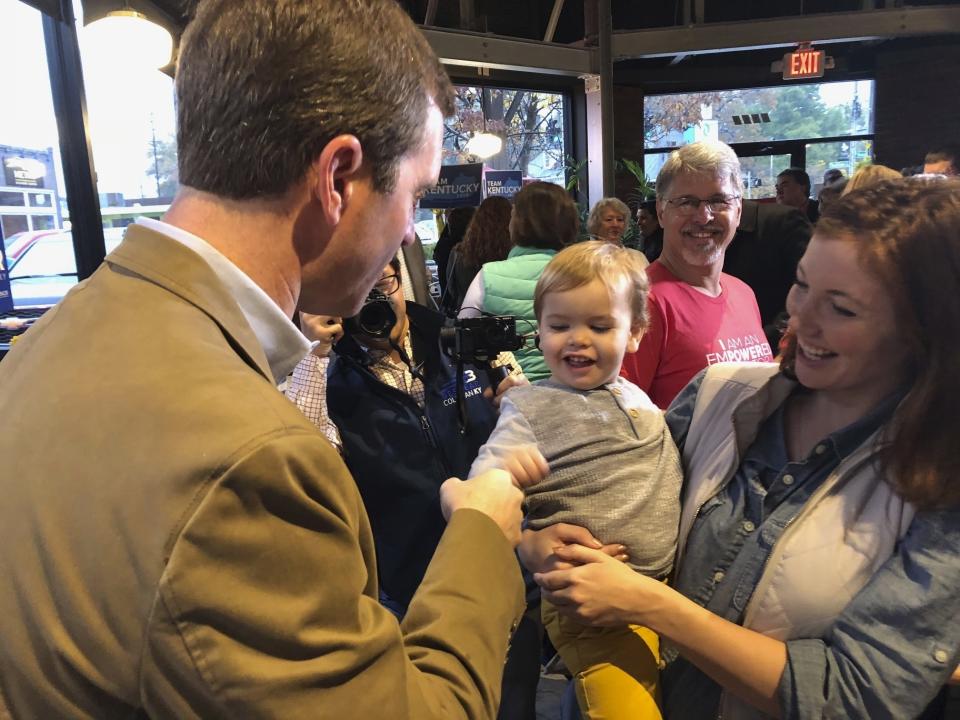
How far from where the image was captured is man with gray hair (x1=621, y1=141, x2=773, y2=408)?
2.04 m

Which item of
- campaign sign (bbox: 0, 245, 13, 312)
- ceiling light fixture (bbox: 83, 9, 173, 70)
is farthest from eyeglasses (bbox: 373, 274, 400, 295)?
ceiling light fixture (bbox: 83, 9, 173, 70)

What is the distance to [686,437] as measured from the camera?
4.83 ft

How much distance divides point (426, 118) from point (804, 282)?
75 centimetres

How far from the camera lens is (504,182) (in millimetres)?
7090

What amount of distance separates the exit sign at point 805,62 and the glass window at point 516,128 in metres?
2.51

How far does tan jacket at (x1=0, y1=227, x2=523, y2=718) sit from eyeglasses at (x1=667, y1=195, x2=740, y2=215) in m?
1.82

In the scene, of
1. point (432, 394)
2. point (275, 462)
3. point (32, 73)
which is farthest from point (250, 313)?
point (32, 73)

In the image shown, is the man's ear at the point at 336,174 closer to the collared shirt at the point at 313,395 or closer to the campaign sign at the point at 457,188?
the collared shirt at the point at 313,395

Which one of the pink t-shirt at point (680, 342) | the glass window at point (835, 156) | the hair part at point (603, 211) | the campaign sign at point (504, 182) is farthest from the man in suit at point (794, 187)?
the pink t-shirt at point (680, 342)

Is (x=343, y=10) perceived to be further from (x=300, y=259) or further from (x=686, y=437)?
(x=686, y=437)

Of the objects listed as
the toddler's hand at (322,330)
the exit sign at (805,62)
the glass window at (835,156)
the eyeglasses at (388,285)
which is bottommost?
the toddler's hand at (322,330)

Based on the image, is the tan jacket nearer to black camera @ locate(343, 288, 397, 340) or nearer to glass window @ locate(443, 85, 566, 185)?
black camera @ locate(343, 288, 397, 340)

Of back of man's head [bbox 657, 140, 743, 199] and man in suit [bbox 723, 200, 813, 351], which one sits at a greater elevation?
back of man's head [bbox 657, 140, 743, 199]

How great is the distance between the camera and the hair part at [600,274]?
5.41 ft
